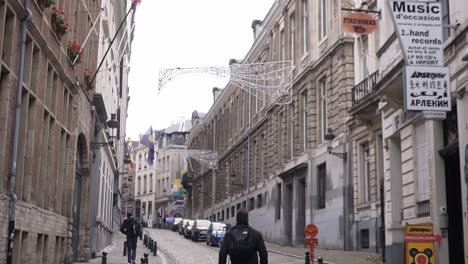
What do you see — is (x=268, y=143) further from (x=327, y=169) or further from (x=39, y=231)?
(x=39, y=231)

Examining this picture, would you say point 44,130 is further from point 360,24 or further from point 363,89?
point 363,89

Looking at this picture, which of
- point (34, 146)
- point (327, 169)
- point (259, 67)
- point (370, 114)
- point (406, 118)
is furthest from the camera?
point (259, 67)

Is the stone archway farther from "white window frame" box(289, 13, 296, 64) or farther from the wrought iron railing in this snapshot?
"white window frame" box(289, 13, 296, 64)

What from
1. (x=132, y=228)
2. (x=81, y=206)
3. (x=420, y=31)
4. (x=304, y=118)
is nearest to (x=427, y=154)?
(x=420, y=31)

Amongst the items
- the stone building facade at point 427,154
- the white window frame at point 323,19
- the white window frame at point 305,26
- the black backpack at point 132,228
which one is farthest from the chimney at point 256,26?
the black backpack at point 132,228

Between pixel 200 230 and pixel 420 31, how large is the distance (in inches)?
1307

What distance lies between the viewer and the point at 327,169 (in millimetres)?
31438

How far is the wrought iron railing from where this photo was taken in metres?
25.7

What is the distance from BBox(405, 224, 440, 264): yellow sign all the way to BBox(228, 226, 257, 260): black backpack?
11.0 feet

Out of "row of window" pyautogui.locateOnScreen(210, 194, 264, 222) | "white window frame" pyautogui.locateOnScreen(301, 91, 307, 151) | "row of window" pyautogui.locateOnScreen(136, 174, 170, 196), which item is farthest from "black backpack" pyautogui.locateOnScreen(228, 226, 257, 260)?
"row of window" pyautogui.locateOnScreen(136, 174, 170, 196)

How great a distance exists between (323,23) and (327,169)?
7.72 metres

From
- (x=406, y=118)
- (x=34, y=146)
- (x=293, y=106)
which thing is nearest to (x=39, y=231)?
(x=34, y=146)

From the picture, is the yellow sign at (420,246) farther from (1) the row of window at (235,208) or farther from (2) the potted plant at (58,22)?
(1) the row of window at (235,208)

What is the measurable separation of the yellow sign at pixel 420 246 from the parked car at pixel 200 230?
32444 millimetres
